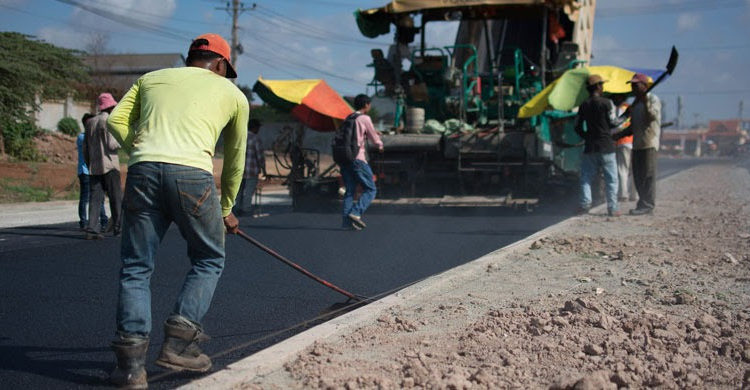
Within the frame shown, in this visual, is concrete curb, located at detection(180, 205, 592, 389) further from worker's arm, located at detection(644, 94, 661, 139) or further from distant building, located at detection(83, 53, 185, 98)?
distant building, located at detection(83, 53, 185, 98)

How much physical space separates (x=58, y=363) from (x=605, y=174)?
7938mm

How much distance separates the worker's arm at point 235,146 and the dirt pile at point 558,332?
0.87 meters

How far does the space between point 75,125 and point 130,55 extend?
2962 centimetres

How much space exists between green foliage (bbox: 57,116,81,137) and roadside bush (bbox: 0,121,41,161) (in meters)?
3.97

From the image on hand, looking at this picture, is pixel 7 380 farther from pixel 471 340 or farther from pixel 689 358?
pixel 689 358

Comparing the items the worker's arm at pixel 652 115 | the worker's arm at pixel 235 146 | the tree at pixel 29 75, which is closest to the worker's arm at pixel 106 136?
the worker's arm at pixel 235 146

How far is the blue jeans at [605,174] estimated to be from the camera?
9922mm

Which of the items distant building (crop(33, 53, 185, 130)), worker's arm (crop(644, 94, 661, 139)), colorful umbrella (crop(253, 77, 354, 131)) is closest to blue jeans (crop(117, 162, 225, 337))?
distant building (crop(33, 53, 185, 130))

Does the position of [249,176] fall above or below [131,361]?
above

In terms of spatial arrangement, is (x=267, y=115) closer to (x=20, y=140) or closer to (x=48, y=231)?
(x=20, y=140)

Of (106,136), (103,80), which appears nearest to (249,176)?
(106,136)

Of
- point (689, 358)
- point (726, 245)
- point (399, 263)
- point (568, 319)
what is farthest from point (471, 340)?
point (726, 245)

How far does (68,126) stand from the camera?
83.5 feet

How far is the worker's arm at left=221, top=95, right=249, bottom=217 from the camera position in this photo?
344cm
